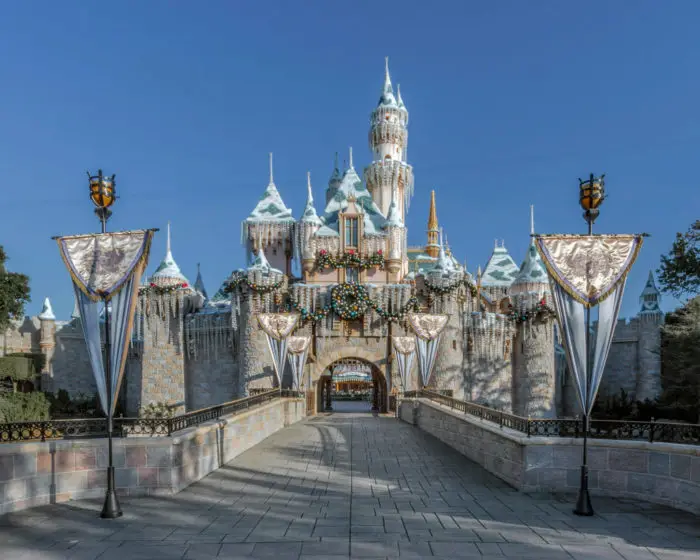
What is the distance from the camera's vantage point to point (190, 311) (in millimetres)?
31547

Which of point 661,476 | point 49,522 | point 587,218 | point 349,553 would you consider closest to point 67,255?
point 49,522

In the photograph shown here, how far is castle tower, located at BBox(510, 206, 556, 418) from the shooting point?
96.7 ft

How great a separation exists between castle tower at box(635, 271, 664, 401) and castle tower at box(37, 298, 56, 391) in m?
37.1

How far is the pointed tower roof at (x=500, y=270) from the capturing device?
38.6 m

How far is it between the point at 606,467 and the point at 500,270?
3201 cm

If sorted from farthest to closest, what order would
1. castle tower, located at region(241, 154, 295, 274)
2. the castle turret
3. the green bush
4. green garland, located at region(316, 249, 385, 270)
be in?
castle tower, located at region(241, 154, 295, 274) → the castle turret → green garland, located at region(316, 249, 385, 270) → the green bush

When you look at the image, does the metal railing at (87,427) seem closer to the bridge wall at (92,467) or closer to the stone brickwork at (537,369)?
the bridge wall at (92,467)

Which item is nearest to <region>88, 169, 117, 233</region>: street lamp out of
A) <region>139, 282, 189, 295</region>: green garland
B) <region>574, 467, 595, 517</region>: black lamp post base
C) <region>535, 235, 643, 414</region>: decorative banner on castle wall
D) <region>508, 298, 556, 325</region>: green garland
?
<region>535, 235, 643, 414</region>: decorative banner on castle wall

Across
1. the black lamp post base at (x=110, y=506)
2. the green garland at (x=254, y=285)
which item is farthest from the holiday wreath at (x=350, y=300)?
the black lamp post base at (x=110, y=506)

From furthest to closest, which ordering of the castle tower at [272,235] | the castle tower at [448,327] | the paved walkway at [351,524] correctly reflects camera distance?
the castle tower at [272,235], the castle tower at [448,327], the paved walkway at [351,524]

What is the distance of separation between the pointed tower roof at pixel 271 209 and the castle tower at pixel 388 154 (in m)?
8.01

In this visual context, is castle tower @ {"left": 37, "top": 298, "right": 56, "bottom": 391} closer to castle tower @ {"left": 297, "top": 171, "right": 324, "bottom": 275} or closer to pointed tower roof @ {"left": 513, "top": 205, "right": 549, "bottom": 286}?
castle tower @ {"left": 297, "top": 171, "right": 324, "bottom": 275}

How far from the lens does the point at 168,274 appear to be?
3105 cm

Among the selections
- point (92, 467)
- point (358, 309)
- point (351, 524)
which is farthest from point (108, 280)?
point (358, 309)
